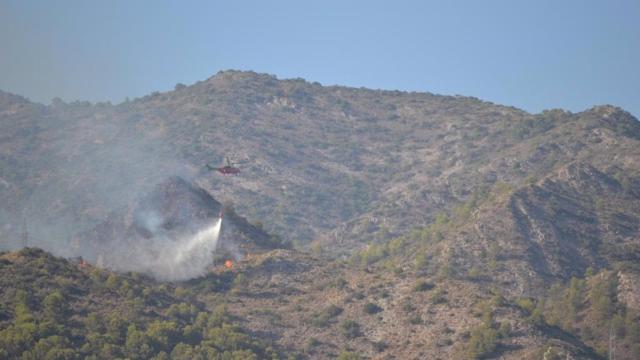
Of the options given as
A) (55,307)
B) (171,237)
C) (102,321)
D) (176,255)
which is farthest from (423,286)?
(55,307)

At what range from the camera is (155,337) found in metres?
123

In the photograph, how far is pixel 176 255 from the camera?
161 metres

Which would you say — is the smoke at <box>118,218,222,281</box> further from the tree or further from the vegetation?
the tree

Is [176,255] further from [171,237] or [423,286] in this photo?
[423,286]

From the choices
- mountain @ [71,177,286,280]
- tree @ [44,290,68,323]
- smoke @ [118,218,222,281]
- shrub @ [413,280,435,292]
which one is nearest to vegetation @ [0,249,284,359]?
tree @ [44,290,68,323]

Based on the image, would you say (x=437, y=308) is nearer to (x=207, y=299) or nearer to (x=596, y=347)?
(x=596, y=347)

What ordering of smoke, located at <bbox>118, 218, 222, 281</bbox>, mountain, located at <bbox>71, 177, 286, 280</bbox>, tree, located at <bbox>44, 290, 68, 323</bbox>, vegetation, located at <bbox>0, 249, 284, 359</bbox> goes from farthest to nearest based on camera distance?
mountain, located at <bbox>71, 177, 286, 280</bbox> → smoke, located at <bbox>118, 218, 222, 281</bbox> → tree, located at <bbox>44, 290, 68, 323</bbox> → vegetation, located at <bbox>0, 249, 284, 359</bbox>

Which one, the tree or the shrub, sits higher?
the shrub

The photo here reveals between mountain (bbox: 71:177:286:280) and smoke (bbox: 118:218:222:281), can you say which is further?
mountain (bbox: 71:177:286:280)

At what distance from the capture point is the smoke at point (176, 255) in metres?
156

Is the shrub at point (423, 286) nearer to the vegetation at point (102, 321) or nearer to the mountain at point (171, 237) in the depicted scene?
the vegetation at point (102, 321)

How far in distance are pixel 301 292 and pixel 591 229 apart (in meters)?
64.2

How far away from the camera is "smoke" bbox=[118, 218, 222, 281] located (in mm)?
155875

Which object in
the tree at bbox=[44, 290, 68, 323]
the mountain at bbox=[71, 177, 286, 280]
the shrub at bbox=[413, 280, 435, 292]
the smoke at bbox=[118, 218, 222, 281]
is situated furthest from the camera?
the mountain at bbox=[71, 177, 286, 280]
